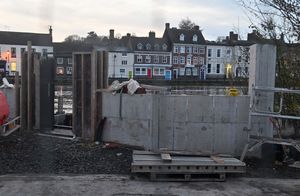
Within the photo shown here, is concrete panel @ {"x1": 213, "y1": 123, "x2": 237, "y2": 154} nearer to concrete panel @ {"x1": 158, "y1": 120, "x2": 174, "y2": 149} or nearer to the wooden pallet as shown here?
concrete panel @ {"x1": 158, "y1": 120, "x2": 174, "y2": 149}

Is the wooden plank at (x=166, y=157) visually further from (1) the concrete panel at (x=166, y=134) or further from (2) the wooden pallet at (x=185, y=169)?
(1) the concrete panel at (x=166, y=134)

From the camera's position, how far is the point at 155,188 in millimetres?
6641

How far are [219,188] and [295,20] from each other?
4632 mm

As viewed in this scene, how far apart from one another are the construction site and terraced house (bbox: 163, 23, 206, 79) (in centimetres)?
6178

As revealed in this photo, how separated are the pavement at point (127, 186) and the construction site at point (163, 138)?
48 mm

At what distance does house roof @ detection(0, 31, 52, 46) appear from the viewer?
434cm

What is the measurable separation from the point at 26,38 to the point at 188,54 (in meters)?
44.8

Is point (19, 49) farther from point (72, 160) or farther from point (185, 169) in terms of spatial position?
point (185, 169)

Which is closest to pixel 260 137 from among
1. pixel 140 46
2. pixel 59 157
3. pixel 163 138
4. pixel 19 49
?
pixel 163 138

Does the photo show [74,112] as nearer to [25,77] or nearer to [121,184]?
[25,77]

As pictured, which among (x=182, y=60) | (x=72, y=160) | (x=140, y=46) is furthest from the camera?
(x=182, y=60)

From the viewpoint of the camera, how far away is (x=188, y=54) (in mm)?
90000

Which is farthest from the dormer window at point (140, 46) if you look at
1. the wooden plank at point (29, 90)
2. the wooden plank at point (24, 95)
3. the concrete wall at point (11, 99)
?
the wooden plank at point (29, 90)

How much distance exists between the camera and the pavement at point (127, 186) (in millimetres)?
6320
